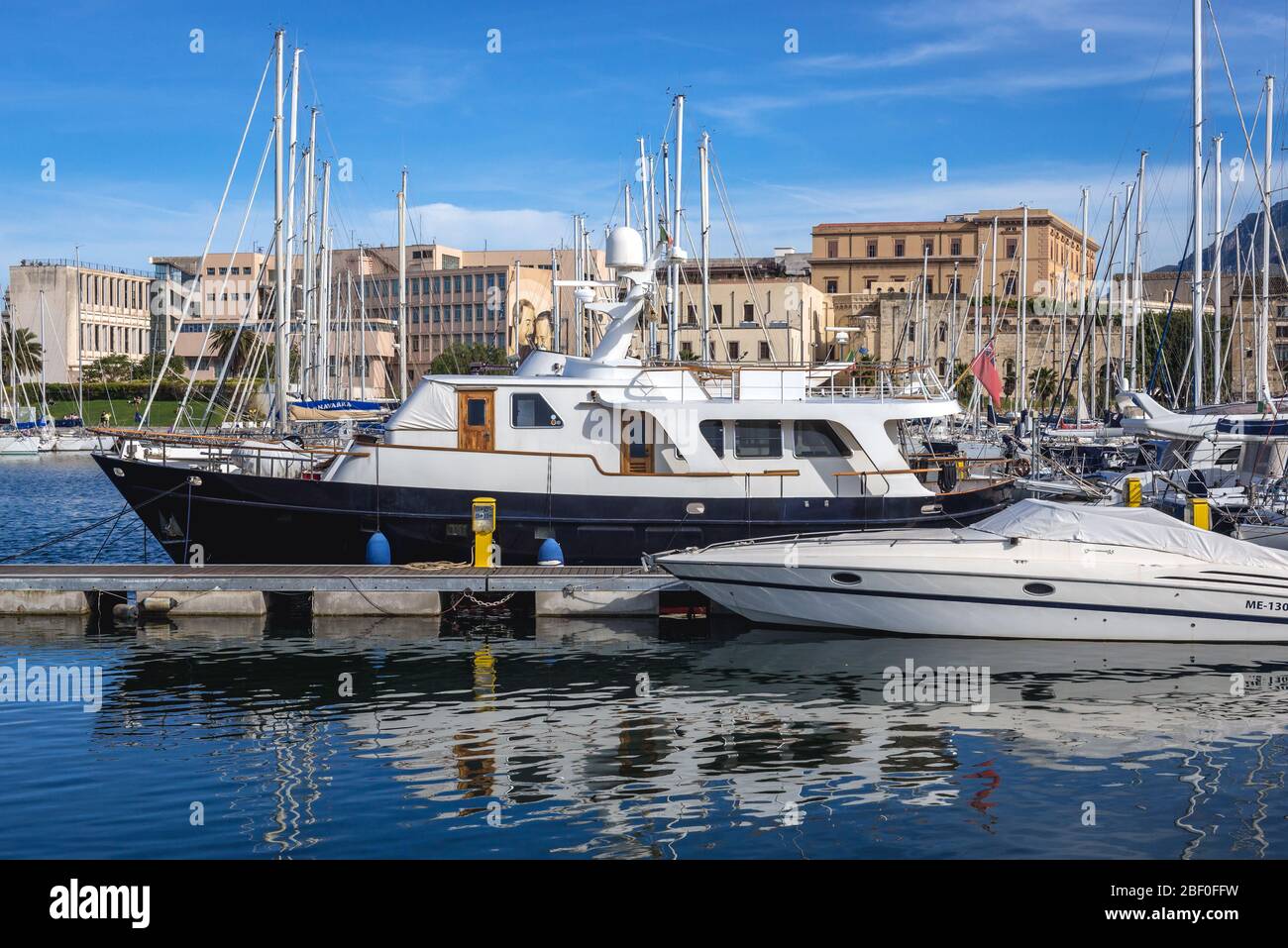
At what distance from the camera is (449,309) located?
11131 centimetres

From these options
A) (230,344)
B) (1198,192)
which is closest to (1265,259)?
(1198,192)

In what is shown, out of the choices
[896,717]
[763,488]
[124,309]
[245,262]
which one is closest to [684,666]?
[896,717]

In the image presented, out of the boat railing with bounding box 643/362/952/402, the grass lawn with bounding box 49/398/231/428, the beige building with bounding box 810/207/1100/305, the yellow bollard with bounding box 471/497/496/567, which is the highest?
the beige building with bounding box 810/207/1100/305

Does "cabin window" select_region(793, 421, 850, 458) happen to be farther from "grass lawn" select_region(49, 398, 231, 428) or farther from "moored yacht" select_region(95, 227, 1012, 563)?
"grass lawn" select_region(49, 398, 231, 428)

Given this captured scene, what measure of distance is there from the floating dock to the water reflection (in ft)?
2.39

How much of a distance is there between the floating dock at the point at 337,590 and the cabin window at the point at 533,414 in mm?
2686

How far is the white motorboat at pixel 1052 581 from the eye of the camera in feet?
53.9

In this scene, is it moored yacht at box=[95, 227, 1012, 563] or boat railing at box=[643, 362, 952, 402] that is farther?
boat railing at box=[643, 362, 952, 402]

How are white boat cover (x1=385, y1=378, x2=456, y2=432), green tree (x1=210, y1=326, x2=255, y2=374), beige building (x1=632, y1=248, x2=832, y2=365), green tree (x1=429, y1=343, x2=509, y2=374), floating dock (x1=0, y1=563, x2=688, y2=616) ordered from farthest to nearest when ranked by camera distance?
1. beige building (x1=632, y1=248, x2=832, y2=365)
2. green tree (x1=210, y1=326, x2=255, y2=374)
3. green tree (x1=429, y1=343, x2=509, y2=374)
4. white boat cover (x1=385, y1=378, x2=456, y2=432)
5. floating dock (x1=0, y1=563, x2=688, y2=616)

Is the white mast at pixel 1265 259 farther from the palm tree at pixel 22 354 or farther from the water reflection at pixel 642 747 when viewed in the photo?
the palm tree at pixel 22 354

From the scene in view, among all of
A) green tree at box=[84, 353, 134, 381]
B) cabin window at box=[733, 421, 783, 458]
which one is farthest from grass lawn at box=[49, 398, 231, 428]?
cabin window at box=[733, 421, 783, 458]

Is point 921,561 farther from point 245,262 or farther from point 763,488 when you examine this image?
point 245,262

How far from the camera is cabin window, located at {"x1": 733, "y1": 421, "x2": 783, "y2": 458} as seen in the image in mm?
21000
